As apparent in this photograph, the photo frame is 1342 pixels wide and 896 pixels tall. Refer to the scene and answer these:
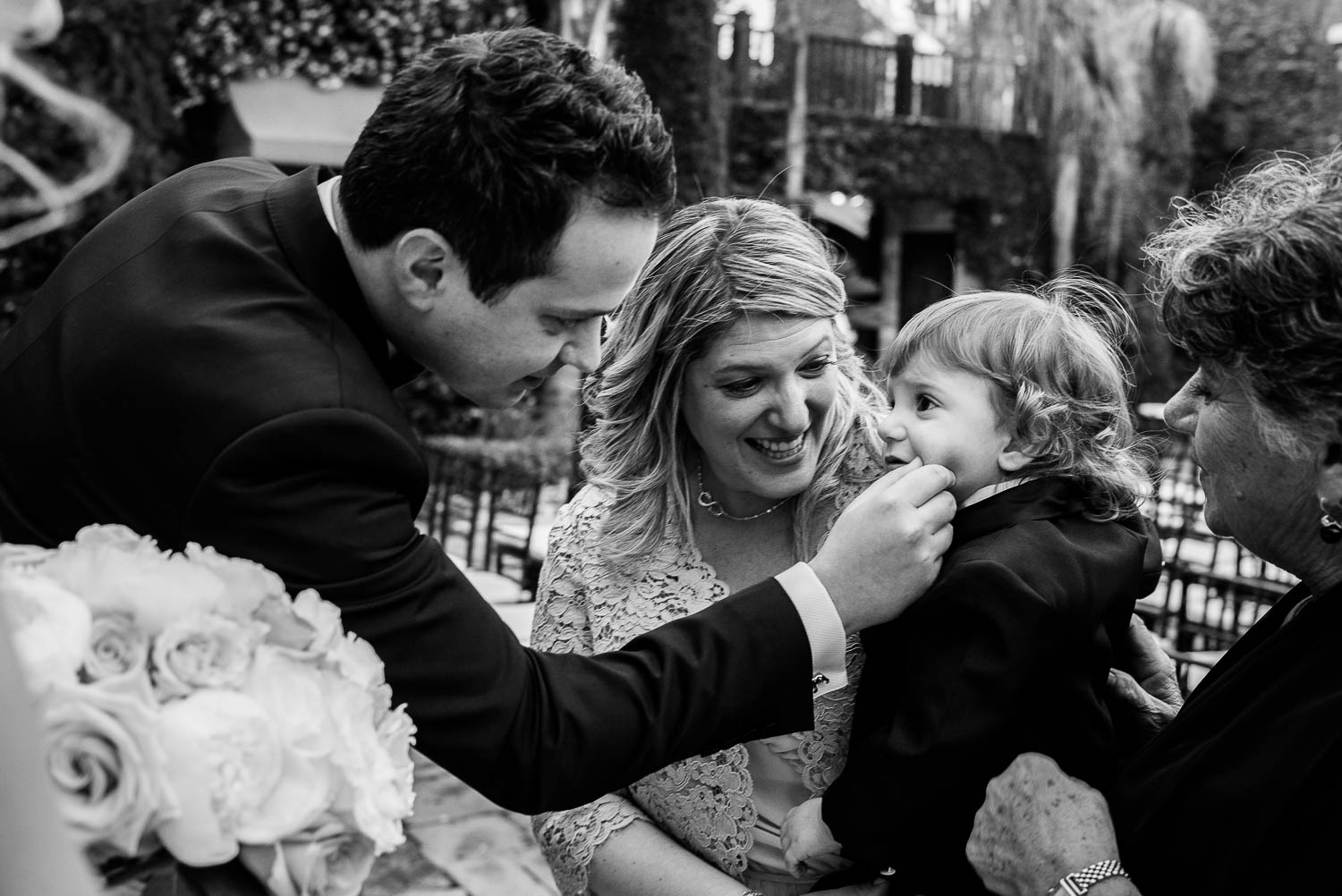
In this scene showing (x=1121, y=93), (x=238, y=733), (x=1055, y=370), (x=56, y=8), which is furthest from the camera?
(x=1121, y=93)

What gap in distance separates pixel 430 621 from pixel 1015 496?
0.94m

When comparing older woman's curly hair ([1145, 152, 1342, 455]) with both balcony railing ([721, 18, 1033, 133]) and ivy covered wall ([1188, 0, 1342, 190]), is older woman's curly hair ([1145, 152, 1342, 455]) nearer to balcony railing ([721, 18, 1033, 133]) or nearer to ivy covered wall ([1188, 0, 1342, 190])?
balcony railing ([721, 18, 1033, 133])

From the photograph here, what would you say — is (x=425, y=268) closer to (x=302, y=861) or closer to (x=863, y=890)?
(x=302, y=861)

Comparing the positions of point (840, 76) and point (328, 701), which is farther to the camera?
point (840, 76)

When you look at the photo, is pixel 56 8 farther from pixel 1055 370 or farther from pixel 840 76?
pixel 840 76

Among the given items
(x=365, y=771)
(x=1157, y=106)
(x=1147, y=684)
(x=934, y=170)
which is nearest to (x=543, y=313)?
(x=365, y=771)

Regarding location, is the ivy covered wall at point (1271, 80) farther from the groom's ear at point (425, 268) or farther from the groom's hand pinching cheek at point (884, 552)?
the groom's ear at point (425, 268)

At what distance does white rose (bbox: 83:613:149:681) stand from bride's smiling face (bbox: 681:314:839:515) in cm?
118

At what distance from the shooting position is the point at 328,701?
1108 millimetres

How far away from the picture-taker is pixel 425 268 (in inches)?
65.2

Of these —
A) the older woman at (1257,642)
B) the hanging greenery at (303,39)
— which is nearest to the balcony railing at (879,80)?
the hanging greenery at (303,39)

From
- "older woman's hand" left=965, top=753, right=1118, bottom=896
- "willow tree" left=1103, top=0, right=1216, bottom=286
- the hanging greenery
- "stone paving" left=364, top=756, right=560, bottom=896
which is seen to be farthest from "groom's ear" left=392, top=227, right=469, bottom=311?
"willow tree" left=1103, top=0, right=1216, bottom=286

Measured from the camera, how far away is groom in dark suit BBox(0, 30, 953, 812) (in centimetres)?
146

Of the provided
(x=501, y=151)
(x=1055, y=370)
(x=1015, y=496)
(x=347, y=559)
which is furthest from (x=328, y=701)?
(x=1055, y=370)
